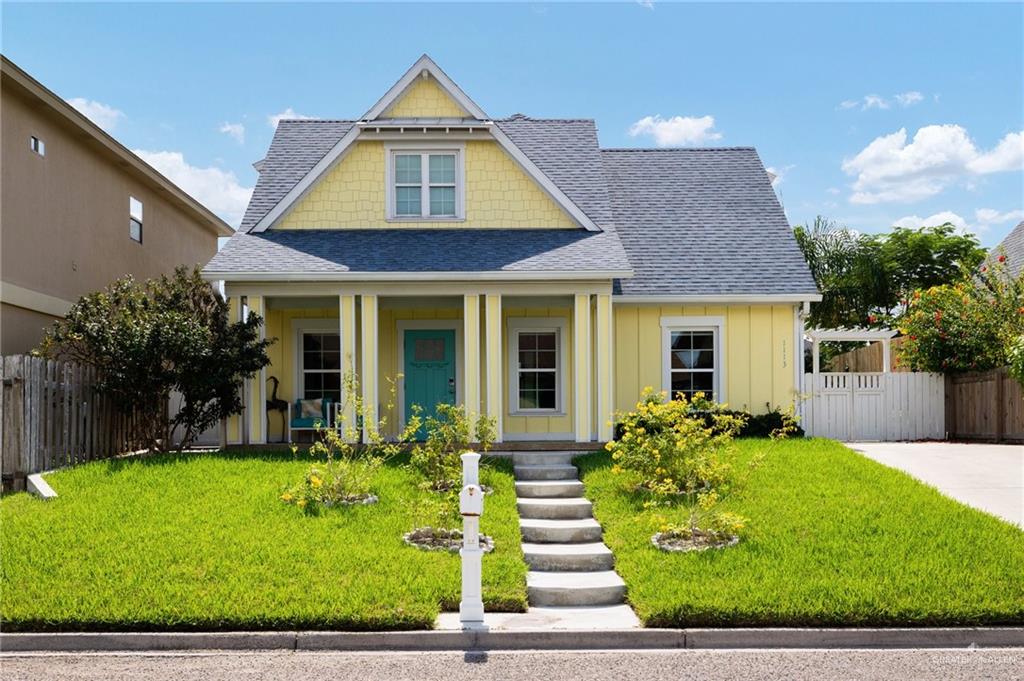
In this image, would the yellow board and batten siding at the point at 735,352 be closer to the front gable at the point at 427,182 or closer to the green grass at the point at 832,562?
the front gable at the point at 427,182

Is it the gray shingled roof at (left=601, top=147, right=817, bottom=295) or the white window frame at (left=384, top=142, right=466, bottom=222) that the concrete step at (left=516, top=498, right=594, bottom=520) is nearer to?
the gray shingled roof at (left=601, top=147, right=817, bottom=295)

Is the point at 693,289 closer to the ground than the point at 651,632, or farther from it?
farther from it

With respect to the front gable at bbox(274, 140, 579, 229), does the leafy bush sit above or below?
below

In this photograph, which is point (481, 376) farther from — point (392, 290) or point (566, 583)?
point (566, 583)

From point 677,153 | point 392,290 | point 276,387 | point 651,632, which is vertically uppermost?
point 677,153

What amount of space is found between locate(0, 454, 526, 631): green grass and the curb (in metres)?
0.18

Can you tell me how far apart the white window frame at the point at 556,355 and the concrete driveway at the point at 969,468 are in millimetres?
5456

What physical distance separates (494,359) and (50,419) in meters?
6.63

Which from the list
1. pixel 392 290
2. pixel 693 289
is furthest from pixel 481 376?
pixel 693 289

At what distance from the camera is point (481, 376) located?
1777cm

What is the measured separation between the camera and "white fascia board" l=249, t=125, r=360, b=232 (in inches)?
673

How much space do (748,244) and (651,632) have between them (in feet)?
40.8

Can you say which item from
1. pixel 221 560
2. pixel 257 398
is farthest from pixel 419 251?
pixel 221 560

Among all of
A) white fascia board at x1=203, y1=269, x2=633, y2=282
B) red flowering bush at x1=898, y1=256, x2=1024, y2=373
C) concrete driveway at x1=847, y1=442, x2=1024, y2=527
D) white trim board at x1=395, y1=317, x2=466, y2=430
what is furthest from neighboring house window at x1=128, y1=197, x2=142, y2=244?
red flowering bush at x1=898, y1=256, x2=1024, y2=373
